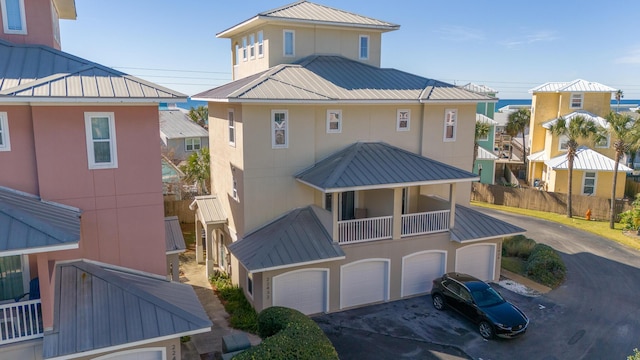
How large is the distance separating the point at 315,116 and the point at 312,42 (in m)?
5.34

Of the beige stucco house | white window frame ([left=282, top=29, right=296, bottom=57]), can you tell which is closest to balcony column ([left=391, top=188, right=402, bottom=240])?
the beige stucco house

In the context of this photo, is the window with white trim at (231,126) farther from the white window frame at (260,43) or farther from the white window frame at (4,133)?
the white window frame at (4,133)

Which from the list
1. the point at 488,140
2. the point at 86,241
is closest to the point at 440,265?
the point at 86,241

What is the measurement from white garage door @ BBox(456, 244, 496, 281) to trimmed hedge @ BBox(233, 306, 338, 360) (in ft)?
30.9

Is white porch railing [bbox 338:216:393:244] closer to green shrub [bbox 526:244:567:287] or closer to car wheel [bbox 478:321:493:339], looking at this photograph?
car wheel [bbox 478:321:493:339]

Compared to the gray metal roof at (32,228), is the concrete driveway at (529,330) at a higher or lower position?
lower

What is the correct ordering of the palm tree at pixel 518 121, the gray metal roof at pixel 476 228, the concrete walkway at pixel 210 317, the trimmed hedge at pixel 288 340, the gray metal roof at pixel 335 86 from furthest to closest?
1. the palm tree at pixel 518 121
2. the gray metal roof at pixel 476 228
3. the gray metal roof at pixel 335 86
4. the concrete walkway at pixel 210 317
5. the trimmed hedge at pixel 288 340

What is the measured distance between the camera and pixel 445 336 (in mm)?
15828

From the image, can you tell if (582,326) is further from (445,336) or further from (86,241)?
(86,241)

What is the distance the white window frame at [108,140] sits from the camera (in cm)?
1253

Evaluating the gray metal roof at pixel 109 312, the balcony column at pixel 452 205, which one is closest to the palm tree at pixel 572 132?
the balcony column at pixel 452 205

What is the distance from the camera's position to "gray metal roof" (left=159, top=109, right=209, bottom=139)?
44.1m

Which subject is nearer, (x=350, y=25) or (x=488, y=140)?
(x=350, y=25)

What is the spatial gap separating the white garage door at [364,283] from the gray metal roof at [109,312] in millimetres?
6929
